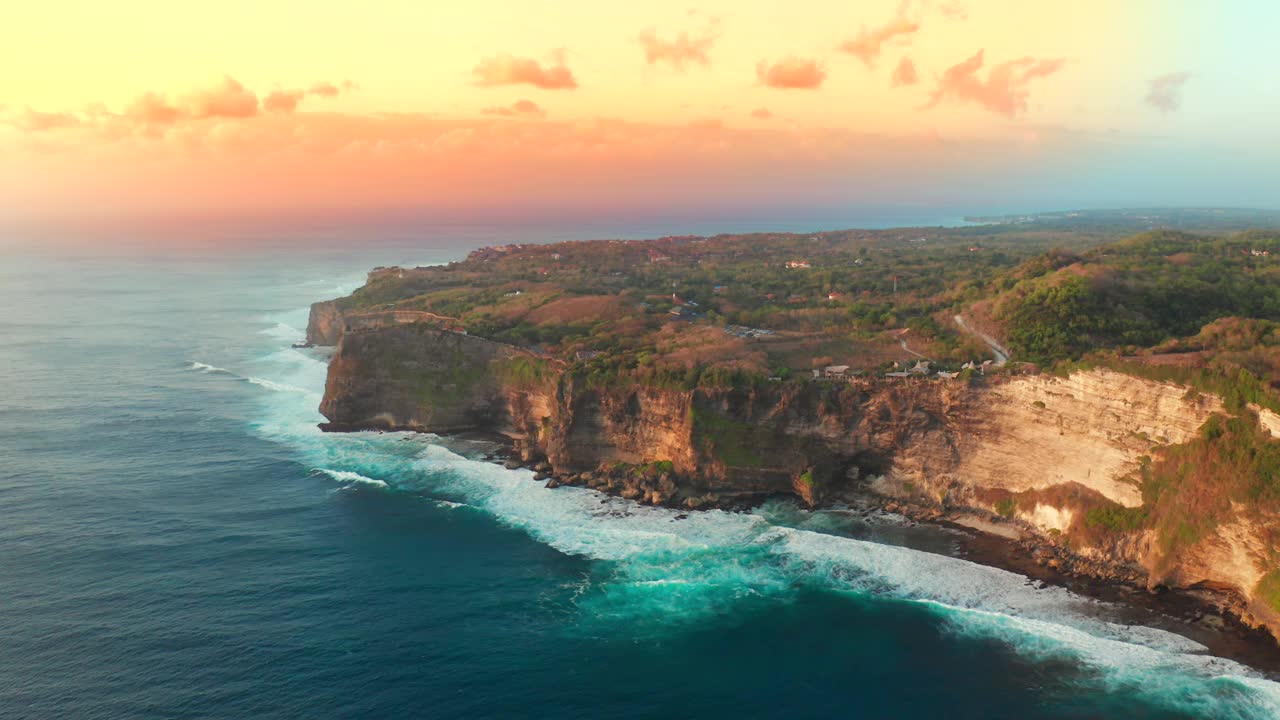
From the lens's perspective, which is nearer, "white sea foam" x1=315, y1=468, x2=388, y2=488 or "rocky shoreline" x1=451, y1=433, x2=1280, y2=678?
"rocky shoreline" x1=451, y1=433, x2=1280, y2=678

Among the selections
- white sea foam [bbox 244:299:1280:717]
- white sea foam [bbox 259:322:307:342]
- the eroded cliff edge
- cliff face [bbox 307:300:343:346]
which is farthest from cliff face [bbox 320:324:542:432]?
white sea foam [bbox 259:322:307:342]

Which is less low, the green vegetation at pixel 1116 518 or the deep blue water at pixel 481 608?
the green vegetation at pixel 1116 518

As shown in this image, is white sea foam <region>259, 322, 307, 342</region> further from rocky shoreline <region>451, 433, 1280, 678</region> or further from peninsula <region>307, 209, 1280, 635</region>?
rocky shoreline <region>451, 433, 1280, 678</region>

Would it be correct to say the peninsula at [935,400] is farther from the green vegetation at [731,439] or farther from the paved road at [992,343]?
the paved road at [992,343]

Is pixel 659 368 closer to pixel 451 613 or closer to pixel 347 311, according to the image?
pixel 451 613

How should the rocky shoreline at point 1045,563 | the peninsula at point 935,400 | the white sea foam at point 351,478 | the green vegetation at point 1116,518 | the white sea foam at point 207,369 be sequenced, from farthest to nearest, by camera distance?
the white sea foam at point 207,369
the white sea foam at point 351,478
the green vegetation at point 1116,518
the peninsula at point 935,400
the rocky shoreline at point 1045,563

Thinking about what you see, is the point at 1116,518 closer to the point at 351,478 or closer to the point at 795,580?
the point at 795,580

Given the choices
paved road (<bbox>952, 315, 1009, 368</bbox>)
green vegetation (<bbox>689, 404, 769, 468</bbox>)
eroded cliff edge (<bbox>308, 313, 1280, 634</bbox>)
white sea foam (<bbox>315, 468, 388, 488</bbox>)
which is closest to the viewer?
eroded cliff edge (<bbox>308, 313, 1280, 634</bbox>)

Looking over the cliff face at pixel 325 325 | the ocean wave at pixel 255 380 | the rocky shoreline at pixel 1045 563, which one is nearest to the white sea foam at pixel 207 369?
the ocean wave at pixel 255 380
